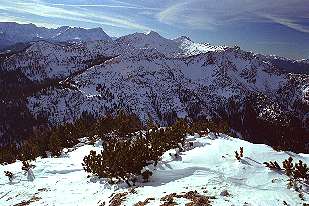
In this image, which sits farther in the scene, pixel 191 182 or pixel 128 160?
pixel 128 160

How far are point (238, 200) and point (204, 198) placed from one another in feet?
4.20

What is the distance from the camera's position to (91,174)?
2253cm

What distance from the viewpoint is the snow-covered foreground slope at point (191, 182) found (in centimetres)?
1516

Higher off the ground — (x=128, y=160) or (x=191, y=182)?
(x=128, y=160)

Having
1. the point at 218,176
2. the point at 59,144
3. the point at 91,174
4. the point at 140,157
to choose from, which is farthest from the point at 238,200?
the point at 59,144

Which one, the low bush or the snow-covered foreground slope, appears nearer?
the snow-covered foreground slope

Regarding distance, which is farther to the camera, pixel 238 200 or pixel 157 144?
pixel 157 144

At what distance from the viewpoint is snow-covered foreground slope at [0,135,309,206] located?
49.8 ft

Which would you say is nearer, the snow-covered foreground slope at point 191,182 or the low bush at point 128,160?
the snow-covered foreground slope at point 191,182

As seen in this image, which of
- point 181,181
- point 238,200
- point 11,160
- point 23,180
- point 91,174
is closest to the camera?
point 238,200

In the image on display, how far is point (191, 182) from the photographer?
16.8 m

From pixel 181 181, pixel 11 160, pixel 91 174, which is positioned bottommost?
pixel 11 160

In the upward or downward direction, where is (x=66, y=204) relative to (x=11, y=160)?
upward

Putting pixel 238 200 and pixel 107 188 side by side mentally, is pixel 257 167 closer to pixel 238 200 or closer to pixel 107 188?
pixel 238 200
